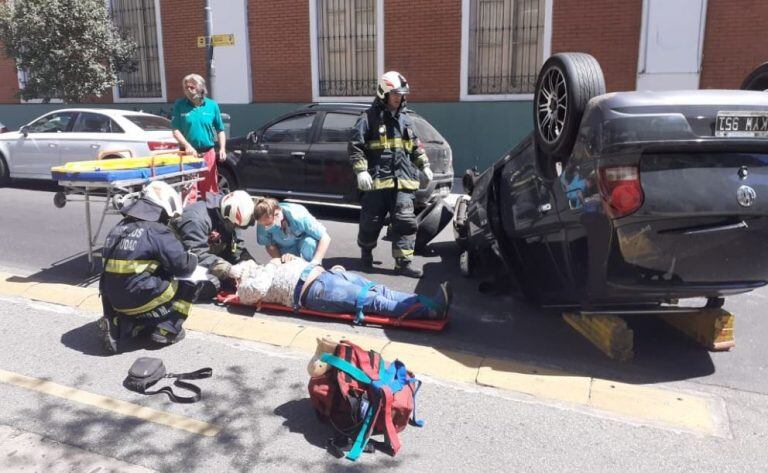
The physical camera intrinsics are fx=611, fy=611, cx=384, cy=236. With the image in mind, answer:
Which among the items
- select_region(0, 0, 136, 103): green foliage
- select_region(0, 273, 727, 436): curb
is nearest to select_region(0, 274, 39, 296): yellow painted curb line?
select_region(0, 273, 727, 436): curb

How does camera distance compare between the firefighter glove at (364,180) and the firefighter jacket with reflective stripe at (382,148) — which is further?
the firefighter jacket with reflective stripe at (382,148)

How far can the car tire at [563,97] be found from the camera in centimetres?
362

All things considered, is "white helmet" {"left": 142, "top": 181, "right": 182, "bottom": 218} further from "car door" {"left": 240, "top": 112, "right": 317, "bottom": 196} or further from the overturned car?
"car door" {"left": 240, "top": 112, "right": 317, "bottom": 196}

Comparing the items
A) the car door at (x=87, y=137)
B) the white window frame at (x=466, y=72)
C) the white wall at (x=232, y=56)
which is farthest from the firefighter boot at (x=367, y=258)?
the white wall at (x=232, y=56)

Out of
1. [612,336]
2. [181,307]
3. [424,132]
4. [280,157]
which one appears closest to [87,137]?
[280,157]

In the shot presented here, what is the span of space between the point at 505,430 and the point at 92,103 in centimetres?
1537

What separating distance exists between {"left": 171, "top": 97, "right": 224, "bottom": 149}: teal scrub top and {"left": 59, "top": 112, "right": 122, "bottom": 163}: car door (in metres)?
3.81

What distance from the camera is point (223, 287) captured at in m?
5.23

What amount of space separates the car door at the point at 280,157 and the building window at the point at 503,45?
14.7ft

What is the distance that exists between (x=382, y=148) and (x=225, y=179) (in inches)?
169

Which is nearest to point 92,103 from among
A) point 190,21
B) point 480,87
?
point 190,21

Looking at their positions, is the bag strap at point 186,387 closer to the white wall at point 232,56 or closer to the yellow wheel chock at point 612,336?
the yellow wheel chock at point 612,336

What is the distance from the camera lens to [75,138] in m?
10.2

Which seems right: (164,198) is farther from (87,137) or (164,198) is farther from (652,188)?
(87,137)
